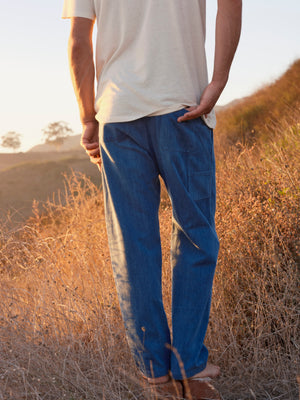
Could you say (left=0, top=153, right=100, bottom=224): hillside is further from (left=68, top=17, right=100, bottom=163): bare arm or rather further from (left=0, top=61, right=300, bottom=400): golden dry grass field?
(left=68, top=17, right=100, bottom=163): bare arm

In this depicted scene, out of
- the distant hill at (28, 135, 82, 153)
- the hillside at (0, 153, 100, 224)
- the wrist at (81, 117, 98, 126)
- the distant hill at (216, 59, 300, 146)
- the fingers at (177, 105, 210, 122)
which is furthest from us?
the distant hill at (28, 135, 82, 153)

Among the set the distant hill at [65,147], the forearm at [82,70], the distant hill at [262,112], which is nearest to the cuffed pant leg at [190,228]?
the forearm at [82,70]

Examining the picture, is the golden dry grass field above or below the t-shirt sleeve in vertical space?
below

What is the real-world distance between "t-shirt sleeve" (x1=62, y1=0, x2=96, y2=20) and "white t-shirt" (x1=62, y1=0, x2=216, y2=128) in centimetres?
3

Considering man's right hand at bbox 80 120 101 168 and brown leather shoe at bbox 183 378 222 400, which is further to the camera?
man's right hand at bbox 80 120 101 168

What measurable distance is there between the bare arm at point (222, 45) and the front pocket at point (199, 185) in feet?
0.66

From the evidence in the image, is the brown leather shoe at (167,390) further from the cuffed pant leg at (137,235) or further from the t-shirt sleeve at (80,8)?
the t-shirt sleeve at (80,8)

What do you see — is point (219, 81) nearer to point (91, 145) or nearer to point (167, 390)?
point (91, 145)

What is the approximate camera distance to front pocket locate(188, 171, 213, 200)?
56.5 inches

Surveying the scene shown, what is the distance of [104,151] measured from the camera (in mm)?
1505

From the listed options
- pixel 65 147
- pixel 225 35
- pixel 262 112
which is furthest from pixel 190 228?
pixel 65 147

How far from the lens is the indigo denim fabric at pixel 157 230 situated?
4.67 feet

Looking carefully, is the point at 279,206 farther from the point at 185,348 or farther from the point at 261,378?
the point at 185,348

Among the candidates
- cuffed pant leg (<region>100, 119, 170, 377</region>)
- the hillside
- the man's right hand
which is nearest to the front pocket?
cuffed pant leg (<region>100, 119, 170, 377</region>)
